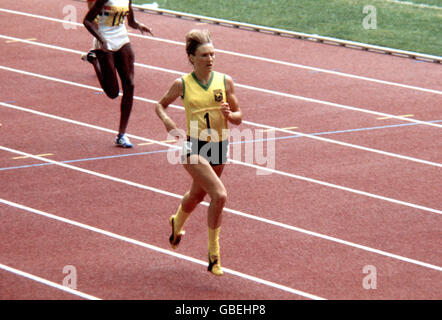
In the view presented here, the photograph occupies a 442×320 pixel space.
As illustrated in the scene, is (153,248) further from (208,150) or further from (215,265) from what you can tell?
(208,150)

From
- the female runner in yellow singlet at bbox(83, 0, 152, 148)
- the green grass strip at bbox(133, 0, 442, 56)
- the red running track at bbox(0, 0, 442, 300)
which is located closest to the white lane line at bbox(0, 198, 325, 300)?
the red running track at bbox(0, 0, 442, 300)

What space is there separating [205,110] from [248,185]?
2848 millimetres

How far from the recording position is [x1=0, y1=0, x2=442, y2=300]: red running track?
26.3 feet

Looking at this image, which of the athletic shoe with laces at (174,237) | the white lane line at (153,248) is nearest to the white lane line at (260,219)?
the white lane line at (153,248)

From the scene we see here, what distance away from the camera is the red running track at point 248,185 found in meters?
8.02

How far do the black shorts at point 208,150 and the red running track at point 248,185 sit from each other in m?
1.02

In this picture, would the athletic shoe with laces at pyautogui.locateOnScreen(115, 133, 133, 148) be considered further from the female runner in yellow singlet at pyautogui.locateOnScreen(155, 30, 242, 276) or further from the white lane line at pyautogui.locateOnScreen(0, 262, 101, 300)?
the female runner in yellow singlet at pyautogui.locateOnScreen(155, 30, 242, 276)

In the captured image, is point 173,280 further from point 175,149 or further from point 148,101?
point 148,101

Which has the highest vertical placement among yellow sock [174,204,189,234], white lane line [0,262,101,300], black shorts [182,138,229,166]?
black shorts [182,138,229,166]

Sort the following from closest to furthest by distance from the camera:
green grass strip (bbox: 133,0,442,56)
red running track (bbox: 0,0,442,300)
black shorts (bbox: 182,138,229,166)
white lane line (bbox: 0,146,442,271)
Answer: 1. black shorts (bbox: 182,138,229,166)
2. red running track (bbox: 0,0,442,300)
3. white lane line (bbox: 0,146,442,271)
4. green grass strip (bbox: 133,0,442,56)

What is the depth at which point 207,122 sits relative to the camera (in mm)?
7727

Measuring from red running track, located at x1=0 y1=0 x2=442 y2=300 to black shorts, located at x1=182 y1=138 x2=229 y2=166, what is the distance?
1016 mm

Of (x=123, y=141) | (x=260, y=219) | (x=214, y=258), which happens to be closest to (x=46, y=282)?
(x=214, y=258)
